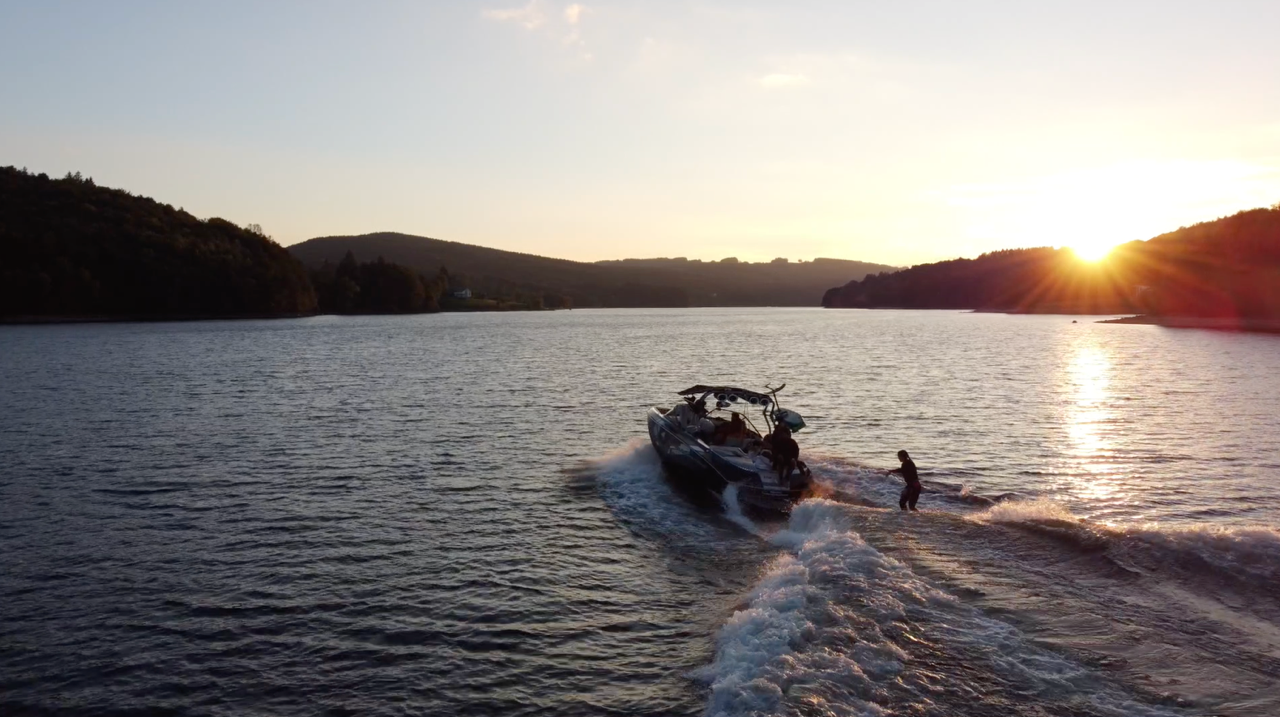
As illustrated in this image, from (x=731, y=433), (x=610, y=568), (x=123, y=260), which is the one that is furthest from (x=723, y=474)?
(x=123, y=260)

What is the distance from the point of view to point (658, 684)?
12898mm

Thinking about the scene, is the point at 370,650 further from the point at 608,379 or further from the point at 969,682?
the point at 608,379

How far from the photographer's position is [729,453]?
26.4m

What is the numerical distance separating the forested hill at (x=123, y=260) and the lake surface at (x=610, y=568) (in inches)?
4074

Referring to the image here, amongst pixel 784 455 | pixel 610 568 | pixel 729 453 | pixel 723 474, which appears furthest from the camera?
pixel 729 453

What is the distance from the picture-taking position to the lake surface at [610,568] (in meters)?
12.5

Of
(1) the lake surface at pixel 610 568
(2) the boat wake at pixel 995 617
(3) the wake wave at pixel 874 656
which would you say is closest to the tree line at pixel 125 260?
(1) the lake surface at pixel 610 568

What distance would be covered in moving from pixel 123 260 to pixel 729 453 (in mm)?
143976

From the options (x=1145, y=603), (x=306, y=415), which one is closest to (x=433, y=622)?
(x=1145, y=603)

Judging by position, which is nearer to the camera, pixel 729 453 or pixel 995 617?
pixel 995 617

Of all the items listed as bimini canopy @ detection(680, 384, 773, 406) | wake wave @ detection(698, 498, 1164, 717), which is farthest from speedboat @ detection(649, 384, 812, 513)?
wake wave @ detection(698, 498, 1164, 717)

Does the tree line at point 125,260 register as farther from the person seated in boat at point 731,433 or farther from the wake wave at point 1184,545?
the wake wave at point 1184,545

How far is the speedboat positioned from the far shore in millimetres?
110821

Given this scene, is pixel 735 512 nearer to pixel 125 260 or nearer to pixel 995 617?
pixel 995 617
